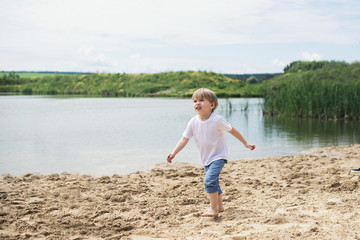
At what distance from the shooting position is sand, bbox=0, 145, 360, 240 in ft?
12.8

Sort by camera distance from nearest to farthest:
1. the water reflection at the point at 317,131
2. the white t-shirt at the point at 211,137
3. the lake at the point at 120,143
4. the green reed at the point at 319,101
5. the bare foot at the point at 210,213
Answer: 1. the bare foot at the point at 210,213
2. the white t-shirt at the point at 211,137
3. the lake at the point at 120,143
4. the water reflection at the point at 317,131
5. the green reed at the point at 319,101

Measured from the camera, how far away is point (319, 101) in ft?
59.0

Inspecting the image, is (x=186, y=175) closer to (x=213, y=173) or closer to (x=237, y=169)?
(x=237, y=169)

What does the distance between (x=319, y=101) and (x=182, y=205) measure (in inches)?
572

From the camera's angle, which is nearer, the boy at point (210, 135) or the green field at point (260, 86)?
the boy at point (210, 135)

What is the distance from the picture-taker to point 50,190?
5.81 m

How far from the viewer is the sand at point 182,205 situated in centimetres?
391

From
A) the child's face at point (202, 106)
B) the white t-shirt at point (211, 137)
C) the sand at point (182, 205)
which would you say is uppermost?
the child's face at point (202, 106)

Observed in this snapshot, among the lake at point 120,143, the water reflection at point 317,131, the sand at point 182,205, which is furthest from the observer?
the water reflection at point 317,131

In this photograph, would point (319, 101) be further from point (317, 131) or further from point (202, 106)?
point (202, 106)

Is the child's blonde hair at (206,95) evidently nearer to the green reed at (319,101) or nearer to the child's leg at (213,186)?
the child's leg at (213,186)

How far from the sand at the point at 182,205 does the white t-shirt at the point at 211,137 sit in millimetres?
657

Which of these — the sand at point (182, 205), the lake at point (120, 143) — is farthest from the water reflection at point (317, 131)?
the sand at point (182, 205)

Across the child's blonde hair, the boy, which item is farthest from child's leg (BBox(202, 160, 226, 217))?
the child's blonde hair
